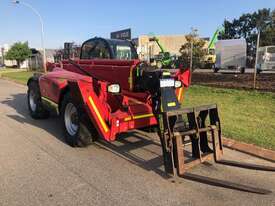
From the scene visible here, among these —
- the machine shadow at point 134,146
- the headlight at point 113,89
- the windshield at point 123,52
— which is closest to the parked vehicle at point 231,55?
the windshield at point 123,52

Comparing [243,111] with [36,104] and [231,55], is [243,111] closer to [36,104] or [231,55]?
[36,104]

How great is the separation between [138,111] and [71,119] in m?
1.33

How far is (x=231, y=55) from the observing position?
987 inches

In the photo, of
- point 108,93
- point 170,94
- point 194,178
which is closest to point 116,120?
point 108,93

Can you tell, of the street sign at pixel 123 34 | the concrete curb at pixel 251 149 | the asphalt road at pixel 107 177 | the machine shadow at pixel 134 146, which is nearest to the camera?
the asphalt road at pixel 107 177

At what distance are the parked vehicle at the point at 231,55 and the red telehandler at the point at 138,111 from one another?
65.7 feet

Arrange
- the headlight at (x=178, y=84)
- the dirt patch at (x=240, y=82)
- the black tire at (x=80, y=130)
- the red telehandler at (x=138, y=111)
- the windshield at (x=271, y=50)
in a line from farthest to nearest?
the windshield at (x=271, y=50), the dirt patch at (x=240, y=82), the headlight at (x=178, y=84), the black tire at (x=80, y=130), the red telehandler at (x=138, y=111)

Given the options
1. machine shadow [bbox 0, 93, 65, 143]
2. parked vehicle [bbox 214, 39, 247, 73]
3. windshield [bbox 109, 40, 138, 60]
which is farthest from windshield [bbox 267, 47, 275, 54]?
machine shadow [bbox 0, 93, 65, 143]

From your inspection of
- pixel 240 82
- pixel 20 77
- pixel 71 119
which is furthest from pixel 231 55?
pixel 71 119

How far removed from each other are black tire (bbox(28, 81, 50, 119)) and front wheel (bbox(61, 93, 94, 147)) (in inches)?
90.7

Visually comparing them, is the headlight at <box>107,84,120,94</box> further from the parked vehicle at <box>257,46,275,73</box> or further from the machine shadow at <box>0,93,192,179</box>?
the parked vehicle at <box>257,46,275,73</box>

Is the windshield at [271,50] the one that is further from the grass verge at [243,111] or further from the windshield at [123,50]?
the windshield at [123,50]

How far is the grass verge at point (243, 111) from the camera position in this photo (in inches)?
225

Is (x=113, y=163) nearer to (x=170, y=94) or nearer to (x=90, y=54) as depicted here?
(x=170, y=94)
